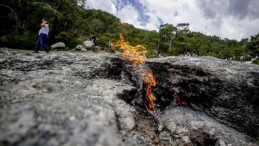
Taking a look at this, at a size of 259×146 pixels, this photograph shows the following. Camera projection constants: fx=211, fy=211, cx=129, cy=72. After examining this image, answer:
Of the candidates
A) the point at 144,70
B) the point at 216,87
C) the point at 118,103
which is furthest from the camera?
the point at 144,70

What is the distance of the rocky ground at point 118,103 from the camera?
5355 millimetres

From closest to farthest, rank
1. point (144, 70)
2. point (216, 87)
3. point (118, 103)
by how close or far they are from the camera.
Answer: point (118, 103) → point (216, 87) → point (144, 70)

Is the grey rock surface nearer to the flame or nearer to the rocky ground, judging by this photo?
the rocky ground

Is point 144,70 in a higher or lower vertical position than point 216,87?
higher

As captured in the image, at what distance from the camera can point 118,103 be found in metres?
9.18

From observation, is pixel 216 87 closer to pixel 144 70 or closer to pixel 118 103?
pixel 144 70

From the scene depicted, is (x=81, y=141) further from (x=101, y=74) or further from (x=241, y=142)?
(x=241, y=142)

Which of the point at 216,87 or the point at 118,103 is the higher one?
the point at 216,87

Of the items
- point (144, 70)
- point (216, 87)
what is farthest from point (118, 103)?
point (216, 87)

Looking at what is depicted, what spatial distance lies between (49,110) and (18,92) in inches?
93.7

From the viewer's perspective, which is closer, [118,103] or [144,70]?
[118,103]

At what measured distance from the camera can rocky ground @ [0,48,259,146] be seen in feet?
17.6

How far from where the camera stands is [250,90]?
37.9 feet

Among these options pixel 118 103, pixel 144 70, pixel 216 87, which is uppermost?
pixel 144 70
